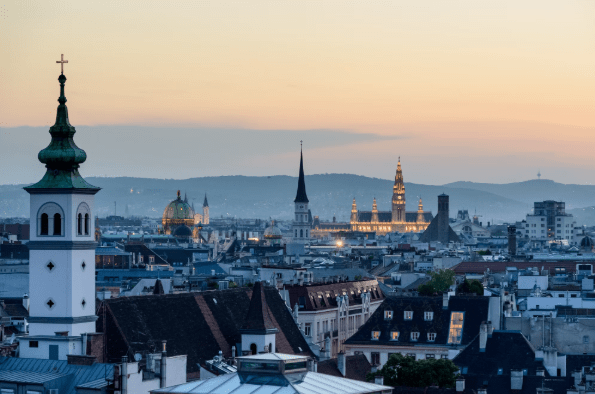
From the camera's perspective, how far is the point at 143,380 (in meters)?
54.6

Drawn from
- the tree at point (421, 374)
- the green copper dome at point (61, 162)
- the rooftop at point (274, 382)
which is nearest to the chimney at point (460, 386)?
the tree at point (421, 374)

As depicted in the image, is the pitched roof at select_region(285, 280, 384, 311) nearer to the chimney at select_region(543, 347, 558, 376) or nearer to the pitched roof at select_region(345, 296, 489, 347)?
the pitched roof at select_region(345, 296, 489, 347)

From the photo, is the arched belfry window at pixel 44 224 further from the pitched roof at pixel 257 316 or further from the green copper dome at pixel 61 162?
the pitched roof at pixel 257 316

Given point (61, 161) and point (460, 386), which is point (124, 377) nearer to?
point (61, 161)

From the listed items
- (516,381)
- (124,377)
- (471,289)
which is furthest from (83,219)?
(471,289)

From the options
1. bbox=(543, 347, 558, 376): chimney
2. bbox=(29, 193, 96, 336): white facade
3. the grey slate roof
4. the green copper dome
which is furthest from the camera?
bbox=(543, 347, 558, 376): chimney

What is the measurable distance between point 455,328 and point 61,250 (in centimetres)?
3830

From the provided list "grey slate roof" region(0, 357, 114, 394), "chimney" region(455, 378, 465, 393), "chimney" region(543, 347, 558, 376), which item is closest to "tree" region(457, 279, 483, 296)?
"chimney" region(543, 347, 558, 376)

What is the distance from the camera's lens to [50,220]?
64.4m

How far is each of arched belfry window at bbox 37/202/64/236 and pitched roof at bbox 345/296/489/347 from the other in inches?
1437

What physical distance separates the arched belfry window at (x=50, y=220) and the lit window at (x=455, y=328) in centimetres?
3737

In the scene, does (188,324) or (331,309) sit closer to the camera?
(188,324)

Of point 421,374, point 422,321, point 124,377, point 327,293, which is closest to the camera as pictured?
point 124,377

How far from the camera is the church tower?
209ft
